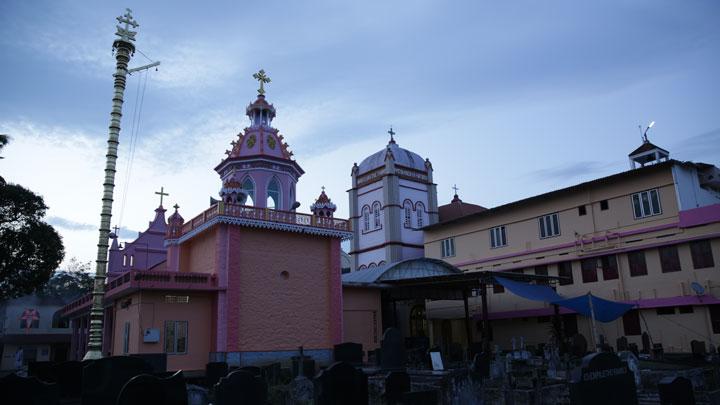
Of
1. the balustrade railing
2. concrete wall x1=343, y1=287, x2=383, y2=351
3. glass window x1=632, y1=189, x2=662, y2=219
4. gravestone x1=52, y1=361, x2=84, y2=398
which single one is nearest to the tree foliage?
the balustrade railing

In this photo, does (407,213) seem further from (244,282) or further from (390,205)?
(244,282)

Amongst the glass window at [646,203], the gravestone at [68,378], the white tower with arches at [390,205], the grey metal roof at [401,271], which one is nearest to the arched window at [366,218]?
the white tower with arches at [390,205]

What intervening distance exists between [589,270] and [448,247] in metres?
10.3

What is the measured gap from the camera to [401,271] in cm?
2898

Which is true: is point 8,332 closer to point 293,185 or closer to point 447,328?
point 293,185

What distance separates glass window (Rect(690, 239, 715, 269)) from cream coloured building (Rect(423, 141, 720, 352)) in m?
0.04

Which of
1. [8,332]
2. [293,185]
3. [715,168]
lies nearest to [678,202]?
[715,168]

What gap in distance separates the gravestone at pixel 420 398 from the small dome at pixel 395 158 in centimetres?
3500

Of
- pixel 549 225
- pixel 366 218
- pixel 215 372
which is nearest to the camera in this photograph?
pixel 215 372

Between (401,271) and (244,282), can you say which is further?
(401,271)

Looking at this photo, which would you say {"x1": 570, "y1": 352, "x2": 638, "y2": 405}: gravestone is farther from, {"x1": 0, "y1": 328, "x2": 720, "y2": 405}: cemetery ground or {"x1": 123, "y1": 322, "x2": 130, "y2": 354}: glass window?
{"x1": 123, "y1": 322, "x2": 130, "y2": 354}: glass window

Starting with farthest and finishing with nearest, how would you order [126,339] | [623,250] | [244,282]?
1. [623,250]
2. [244,282]
3. [126,339]

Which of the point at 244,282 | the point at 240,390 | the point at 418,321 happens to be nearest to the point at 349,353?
the point at 244,282

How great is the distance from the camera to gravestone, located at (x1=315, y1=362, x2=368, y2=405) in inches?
374
